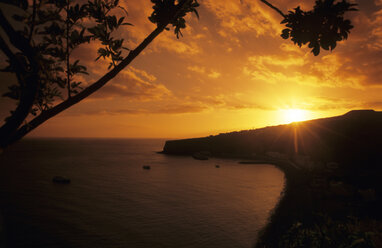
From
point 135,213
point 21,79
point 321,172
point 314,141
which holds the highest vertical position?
point 21,79

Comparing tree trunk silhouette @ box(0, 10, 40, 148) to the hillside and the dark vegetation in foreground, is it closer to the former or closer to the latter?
the dark vegetation in foreground

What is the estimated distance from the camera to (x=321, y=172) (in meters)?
38.5

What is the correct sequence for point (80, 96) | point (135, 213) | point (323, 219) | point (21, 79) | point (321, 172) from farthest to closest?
point (321, 172) → point (135, 213) → point (323, 219) → point (80, 96) → point (21, 79)

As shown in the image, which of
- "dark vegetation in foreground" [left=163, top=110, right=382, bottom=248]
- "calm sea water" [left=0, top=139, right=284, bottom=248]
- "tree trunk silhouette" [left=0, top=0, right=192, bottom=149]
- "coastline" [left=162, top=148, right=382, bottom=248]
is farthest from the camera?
"calm sea water" [left=0, top=139, right=284, bottom=248]

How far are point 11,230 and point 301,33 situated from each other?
27.7 meters

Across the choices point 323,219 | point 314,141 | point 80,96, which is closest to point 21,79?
point 80,96

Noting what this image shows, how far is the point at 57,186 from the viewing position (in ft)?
134

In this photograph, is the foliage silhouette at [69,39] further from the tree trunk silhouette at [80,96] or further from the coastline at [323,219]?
the coastline at [323,219]

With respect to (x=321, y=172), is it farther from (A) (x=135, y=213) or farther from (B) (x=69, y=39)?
(B) (x=69, y=39)

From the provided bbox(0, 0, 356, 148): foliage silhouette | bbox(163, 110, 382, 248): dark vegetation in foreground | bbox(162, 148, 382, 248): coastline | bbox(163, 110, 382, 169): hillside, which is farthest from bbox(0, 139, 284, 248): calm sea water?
bbox(163, 110, 382, 169): hillside

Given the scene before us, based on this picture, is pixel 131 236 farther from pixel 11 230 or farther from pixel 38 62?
pixel 38 62

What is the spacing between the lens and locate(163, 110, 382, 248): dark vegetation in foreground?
13241mm

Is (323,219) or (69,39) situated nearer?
(69,39)

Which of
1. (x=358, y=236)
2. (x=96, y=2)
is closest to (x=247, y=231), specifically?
(x=358, y=236)
